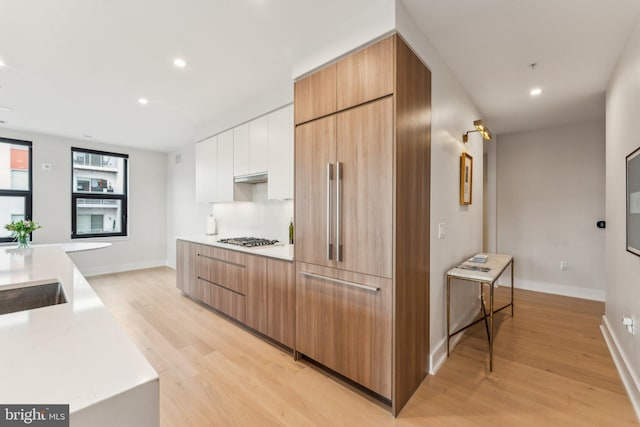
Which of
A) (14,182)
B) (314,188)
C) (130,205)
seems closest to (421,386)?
(314,188)

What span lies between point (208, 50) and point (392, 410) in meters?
3.02

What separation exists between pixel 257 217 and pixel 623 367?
12.7 ft

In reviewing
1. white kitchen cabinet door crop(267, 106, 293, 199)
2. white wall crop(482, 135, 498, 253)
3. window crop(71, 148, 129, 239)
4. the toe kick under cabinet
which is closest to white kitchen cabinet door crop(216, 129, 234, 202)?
the toe kick under cabinet

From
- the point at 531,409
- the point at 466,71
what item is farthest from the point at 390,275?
the point at 466,71

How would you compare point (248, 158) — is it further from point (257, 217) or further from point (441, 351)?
point (441, 351)

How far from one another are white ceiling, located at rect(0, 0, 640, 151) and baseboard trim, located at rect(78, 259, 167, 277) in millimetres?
3117

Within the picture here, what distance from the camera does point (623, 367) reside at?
7.23ft

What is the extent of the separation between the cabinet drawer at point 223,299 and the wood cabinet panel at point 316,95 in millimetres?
1976

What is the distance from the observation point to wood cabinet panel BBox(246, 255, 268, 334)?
2.74m

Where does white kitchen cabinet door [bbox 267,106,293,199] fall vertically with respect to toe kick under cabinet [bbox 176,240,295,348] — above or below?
above

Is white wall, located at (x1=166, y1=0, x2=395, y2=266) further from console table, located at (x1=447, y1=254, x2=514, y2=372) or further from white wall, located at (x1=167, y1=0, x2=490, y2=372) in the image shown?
console table, located at (x1=447, y1=254, x2=514, y2=372)

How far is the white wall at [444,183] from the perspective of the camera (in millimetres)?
2281

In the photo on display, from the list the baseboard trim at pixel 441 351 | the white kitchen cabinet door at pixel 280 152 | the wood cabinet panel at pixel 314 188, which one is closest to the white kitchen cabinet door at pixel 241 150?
the white kitchen cabinet door at pixel 280 152

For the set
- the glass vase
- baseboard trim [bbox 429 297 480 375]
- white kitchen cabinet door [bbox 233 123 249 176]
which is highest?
white kitchen cabinet door [bbox 233 123 249 176]
